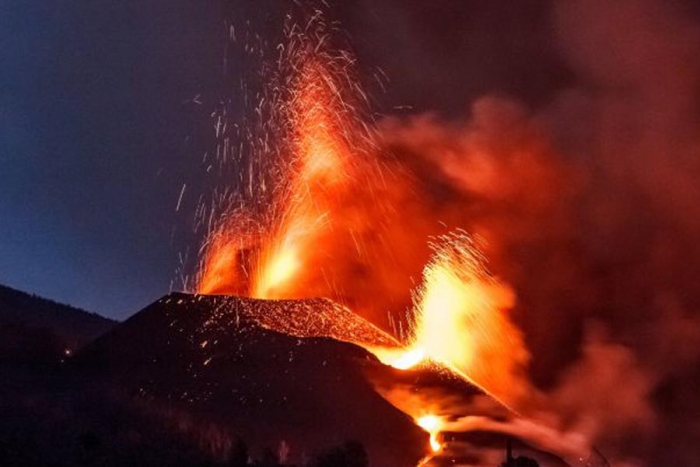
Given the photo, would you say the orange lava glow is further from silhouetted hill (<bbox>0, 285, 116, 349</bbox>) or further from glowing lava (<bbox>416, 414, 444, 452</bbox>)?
silhouetted hill (<bbox>0, 285, 116, 349</bbox>)

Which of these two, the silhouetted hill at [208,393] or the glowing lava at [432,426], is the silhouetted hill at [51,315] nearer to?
the silhouetted hill at [208,393]

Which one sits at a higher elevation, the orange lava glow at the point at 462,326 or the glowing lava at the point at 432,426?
the orange lava glow at the point at 462,326

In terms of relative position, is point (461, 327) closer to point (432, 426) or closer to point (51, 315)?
point (432, 426)

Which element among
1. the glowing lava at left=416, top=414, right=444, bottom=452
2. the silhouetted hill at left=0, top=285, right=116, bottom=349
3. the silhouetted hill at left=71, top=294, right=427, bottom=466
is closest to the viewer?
the silhouetted hill at left=71, top=294, right=427, bottom=466

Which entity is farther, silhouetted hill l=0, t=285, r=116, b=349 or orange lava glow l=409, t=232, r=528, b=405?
silhouetted hill l=0, t=285, r=116, b=349

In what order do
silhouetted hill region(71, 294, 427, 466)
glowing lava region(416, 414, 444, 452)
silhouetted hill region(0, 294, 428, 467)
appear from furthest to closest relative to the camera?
glowing lava region(416, 414, 444, 452)
silhouetted hill region(71, 294, 427, 466)
silhouetted hill region(0, 294, 428, 467)

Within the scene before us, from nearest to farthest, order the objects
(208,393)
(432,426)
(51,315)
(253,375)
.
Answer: (432,426) → (208,393) → (253,375) → (51,315)

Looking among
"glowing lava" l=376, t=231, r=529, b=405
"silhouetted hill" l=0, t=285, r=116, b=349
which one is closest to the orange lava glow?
"glowing lava" l=376, t=231, r=529, b=405

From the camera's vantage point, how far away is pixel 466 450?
32156 mm

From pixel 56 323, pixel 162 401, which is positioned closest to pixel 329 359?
pixel 162 401

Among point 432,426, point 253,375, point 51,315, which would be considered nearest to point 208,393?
point 253,375

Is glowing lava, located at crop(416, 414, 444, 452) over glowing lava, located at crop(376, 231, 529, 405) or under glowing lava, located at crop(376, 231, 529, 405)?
under

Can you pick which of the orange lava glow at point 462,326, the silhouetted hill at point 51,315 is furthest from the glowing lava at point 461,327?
the silhouetted hill at point 51,315

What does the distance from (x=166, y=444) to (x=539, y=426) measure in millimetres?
16997
